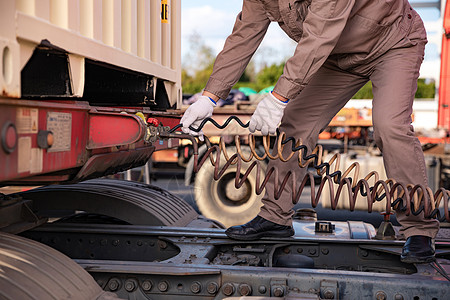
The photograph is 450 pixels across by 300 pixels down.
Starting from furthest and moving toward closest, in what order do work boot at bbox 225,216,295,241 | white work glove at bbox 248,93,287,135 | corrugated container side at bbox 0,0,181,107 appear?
work boot at bbox 225,216,295,241
white work glove at bbox 248,93,287,135
corrugated container side at bbox 0,0,181,107

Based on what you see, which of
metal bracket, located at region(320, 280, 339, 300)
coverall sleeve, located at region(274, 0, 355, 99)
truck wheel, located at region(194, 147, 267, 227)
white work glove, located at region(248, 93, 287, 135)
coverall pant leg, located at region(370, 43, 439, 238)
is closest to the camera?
metal bracket, located at region(320, 280, 339, 300)

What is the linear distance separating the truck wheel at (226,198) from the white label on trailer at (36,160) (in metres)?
4.73

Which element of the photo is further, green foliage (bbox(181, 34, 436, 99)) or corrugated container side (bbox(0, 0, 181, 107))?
green foliage (bbox(181, 34, 436, 99))

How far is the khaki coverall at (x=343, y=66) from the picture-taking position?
2.69 meters

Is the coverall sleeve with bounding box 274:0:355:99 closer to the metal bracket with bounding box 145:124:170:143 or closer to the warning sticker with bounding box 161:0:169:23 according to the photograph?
the metal bracket with bounding box 145:124:170:143

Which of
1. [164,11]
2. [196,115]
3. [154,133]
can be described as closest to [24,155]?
[154,133]

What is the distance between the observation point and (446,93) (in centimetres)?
827

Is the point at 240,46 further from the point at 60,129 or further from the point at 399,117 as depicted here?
the point at 60,129

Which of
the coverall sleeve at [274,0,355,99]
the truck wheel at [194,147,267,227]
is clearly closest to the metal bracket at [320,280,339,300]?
→ the coverall sleeve at [274,0,355,99]

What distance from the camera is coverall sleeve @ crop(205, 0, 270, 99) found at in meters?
3.22

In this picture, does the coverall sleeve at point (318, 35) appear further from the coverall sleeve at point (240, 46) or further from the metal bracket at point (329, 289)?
the metal bracket at point (329, 289)

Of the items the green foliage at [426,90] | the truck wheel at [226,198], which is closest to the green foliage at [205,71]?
the green foliage at [426,90]

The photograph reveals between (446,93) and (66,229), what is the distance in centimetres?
682

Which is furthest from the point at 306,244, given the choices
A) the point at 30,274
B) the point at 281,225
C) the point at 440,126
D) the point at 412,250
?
the point at 440,126
